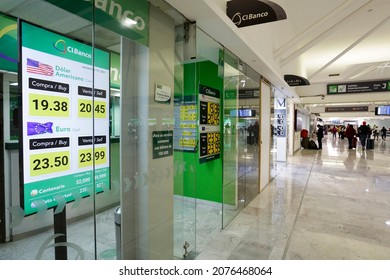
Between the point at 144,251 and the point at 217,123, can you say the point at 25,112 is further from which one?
the point at 217,123

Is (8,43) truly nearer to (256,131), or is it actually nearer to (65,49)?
(65,49)

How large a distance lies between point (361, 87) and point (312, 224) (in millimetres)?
8314

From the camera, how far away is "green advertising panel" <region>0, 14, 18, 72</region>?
6.72ft

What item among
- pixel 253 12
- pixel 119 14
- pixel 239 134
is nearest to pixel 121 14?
pixel 119 14

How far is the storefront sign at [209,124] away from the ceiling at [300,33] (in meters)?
0.78

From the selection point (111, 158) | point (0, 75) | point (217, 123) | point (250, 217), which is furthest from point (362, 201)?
point (0, 75)

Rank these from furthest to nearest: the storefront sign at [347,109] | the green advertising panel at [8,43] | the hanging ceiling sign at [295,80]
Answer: the storefront sign at [347,109]
the hanging ceiling sign at [295,80]
the green advertising panel at [8,43]

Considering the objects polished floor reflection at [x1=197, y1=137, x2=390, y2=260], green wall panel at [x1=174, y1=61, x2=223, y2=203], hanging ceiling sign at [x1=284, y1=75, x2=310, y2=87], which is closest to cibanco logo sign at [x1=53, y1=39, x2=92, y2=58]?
green wall panel at [x1=174, y1=61, x2=223, y2=203]

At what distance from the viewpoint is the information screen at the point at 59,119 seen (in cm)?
170

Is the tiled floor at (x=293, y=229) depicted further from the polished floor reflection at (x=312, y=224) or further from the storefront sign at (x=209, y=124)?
the storefront sign at (x=209, y=124)

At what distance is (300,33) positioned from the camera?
5309mm

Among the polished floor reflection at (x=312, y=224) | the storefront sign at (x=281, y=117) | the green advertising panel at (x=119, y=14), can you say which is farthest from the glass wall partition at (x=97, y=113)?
the storefront sign at (x=281, y=117)

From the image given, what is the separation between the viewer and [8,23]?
6.86 ft

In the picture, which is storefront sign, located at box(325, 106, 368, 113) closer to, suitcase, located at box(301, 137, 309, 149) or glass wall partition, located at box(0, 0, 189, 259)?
suitcase, located at box(301, 137, 309, 149)
